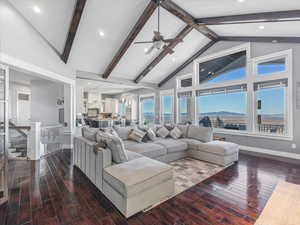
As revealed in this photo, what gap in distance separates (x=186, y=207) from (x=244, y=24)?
16.3 feet

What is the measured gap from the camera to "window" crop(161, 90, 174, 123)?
8.26 metres

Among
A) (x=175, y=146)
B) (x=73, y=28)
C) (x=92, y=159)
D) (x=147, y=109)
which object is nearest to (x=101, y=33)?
(x=73, y=28)

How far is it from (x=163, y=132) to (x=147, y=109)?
18.2 feet

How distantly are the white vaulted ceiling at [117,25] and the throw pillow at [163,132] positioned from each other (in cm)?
315

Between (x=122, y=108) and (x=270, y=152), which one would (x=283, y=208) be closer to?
(x=270, y=152)

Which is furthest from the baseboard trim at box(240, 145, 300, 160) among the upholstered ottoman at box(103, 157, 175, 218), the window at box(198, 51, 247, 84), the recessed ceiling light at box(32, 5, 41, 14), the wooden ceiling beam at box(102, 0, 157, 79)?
the recessed ceiling light at box(32, 5, 41, 14)

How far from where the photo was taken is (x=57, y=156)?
456 cm

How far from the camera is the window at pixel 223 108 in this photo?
5458 millimetres

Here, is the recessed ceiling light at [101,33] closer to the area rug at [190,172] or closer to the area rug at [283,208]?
the area rug at [190,172]

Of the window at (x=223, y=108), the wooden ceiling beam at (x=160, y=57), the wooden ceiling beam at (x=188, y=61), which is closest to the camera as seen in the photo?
the wooden ceiling beam at (x=160, y=57)

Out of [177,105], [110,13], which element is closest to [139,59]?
[110,13]

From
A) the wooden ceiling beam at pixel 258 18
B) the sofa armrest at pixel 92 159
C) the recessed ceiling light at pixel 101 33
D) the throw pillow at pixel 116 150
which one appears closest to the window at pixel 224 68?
the wooden ceiling beam at pixel 258 18

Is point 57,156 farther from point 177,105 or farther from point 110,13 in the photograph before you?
point 177,105

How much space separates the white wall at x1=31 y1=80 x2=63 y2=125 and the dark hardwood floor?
329cm
